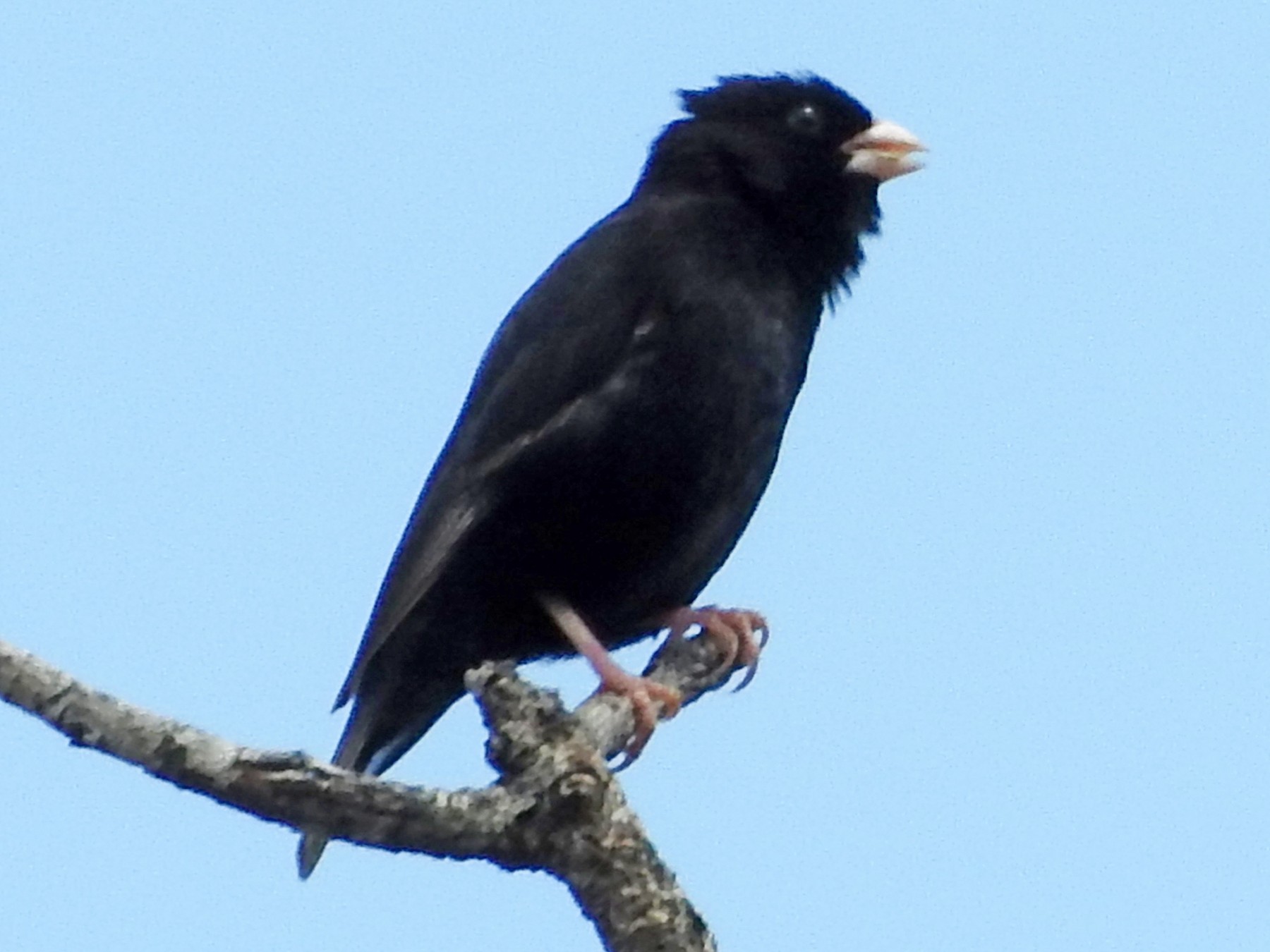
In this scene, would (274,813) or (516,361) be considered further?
(516,361)

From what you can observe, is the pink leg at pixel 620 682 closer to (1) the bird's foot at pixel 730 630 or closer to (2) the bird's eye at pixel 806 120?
(1) the bird's foot at pixel 730 630

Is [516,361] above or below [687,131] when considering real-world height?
below

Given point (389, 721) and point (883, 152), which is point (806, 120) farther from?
point (389, 721)

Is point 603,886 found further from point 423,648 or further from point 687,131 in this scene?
point 687,131

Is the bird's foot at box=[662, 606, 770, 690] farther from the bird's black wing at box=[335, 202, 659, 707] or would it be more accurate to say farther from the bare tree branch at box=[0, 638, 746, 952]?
the bare tree branch at box=[0, 638, 746, 952]

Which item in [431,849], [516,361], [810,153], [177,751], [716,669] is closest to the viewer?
[177,751]

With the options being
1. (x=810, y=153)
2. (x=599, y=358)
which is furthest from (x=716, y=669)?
(x=810, y=153)

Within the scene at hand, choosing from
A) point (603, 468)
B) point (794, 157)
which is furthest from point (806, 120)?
point (603, 468)
